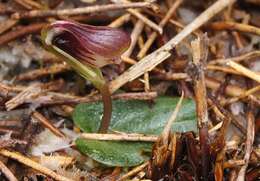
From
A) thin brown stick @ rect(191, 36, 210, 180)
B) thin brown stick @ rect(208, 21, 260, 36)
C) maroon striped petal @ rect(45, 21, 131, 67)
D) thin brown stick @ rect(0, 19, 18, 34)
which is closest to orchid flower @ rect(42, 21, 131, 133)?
maroon striped petal @ rect(45, 21, 131, 67)

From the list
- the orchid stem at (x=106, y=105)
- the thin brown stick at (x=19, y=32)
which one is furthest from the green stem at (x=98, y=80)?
the thin brown stick at (x=19, y=32)

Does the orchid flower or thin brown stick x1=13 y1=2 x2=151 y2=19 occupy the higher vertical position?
thin brown stick x1=13 y1=2 x2=151 y2=19

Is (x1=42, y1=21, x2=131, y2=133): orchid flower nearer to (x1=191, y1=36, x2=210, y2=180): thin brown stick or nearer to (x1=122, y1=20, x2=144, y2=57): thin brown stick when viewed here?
(x1=191, y1=36, x2=210, y2=180): thin brown stick

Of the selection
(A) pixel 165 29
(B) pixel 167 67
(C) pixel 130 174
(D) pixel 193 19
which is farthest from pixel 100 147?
(D) pixel 193 19

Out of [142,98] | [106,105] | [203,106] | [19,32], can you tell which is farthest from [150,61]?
[19,32]

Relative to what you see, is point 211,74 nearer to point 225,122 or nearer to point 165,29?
point 165,29

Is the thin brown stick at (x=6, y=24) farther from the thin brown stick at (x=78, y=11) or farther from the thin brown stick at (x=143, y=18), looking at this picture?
the thin brown stick at (x=143, y=18)
